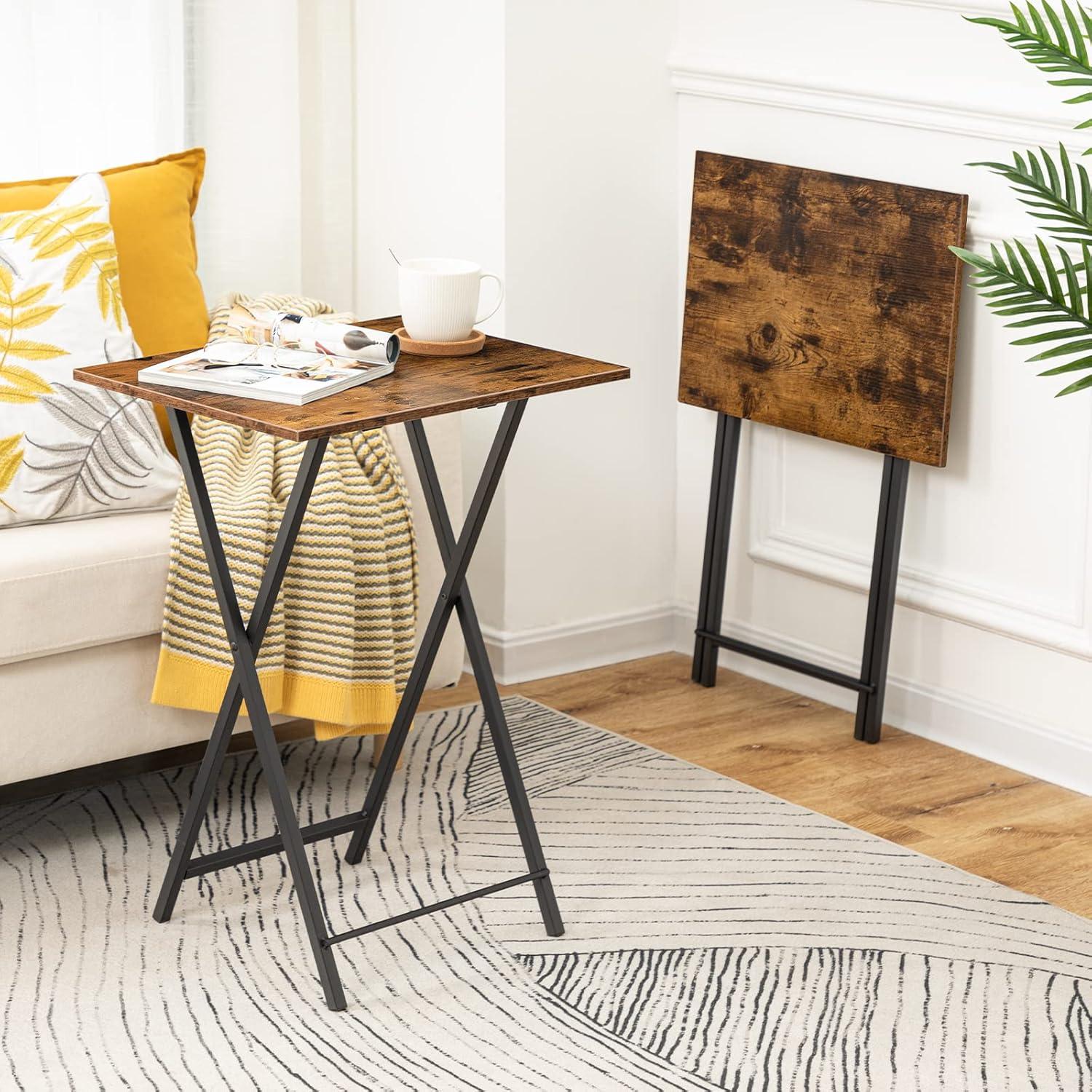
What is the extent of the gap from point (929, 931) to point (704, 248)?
4.77ft

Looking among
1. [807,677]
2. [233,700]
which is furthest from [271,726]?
[807,677]

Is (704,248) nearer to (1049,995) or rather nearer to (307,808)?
(307,808)

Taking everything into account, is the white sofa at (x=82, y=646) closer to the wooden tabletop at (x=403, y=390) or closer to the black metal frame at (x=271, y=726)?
the black metal frame at (x=271, y=726)

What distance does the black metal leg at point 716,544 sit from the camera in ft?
10.8

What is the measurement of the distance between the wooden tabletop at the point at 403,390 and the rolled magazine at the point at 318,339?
0.04m

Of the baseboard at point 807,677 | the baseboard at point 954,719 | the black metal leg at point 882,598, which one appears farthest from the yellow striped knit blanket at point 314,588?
the baseboard at point 954,719

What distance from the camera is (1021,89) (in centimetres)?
277

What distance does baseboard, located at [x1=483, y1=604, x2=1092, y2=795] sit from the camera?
2928 millimetres

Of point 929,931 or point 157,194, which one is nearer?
point 929,931

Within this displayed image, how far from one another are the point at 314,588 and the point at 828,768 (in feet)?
3.34

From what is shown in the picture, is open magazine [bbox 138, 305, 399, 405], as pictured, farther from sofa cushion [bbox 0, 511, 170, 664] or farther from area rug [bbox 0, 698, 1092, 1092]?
area rug [bbox 0, 698, 1092, 1092]

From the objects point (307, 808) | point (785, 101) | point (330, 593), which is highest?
point (785, 101)

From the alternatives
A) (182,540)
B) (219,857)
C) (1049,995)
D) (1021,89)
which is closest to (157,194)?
(182,540)

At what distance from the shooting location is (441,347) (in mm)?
2258
